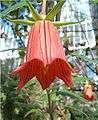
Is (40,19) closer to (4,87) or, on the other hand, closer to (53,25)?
(53,25)

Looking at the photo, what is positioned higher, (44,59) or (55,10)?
(55,10)

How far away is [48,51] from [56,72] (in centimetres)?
7

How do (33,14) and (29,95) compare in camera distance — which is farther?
(29,95)

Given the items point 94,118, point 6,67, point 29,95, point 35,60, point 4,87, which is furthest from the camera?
point 6,67

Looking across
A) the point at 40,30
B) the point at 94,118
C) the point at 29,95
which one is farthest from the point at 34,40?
the point at 29,95

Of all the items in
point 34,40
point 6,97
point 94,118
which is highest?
point 34,40

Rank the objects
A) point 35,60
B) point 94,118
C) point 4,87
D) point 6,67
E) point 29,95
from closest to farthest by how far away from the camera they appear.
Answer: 1. point 35,60
2. point 94,118
3. point 29,95
4. point 4,87
5. point 6,67

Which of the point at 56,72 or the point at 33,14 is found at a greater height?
the point at 33,14

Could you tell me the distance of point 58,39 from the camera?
1.25 m

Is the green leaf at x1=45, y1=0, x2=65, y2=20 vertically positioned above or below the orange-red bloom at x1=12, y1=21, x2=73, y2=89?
above

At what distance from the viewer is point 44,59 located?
115cm

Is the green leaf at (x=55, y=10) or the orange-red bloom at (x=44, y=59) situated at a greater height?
the green leaf at (x=55, y=10)

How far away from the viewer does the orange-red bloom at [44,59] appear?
115 cm

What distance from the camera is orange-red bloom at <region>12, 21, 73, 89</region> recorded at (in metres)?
1.15
